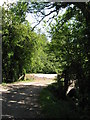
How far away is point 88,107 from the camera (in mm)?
6805

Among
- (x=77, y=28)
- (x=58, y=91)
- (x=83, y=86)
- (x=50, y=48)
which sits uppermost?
(x=77, y=28)

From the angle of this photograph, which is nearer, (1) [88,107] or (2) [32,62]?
(1) [88,107]

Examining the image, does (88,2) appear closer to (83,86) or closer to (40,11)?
(40,11)

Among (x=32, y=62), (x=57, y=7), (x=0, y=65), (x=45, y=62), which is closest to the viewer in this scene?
(x=57, y=7)

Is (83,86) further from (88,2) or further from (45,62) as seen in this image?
(45,62)

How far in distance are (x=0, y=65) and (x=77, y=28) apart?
12.2 meters

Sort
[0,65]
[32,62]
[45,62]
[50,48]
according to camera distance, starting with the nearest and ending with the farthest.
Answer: [50,48], [0,65], [32,62], [45,62]

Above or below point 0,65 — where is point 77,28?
above

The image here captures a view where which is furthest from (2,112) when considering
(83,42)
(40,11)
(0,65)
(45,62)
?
(45,62)

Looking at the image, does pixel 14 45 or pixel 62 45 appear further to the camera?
pixel 14 45

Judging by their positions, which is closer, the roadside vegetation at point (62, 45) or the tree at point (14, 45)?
the roadside vegetation at point (62, 45)

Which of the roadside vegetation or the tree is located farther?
the tree

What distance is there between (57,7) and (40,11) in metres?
0.86

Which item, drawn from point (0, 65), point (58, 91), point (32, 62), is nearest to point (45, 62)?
point (32, 62)
